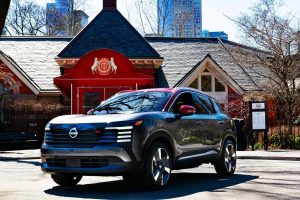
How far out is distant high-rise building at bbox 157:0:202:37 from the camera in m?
53.8

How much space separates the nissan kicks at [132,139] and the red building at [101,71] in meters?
14.2

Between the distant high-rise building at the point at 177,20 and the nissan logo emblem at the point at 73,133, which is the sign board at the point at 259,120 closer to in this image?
the nissan logo emblem at the point at 73,133

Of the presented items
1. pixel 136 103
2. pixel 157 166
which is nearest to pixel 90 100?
pixel 136 103

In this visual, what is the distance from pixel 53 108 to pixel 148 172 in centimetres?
1962

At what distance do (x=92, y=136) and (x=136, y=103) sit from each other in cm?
149

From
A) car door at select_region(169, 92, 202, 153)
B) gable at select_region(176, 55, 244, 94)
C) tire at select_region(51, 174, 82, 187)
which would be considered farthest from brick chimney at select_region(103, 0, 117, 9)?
tire at select_region(51, 174, 82, 187)

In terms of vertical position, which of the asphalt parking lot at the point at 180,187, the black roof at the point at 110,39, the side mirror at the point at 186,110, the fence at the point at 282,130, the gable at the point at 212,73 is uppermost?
the black roof at the point at 110,39

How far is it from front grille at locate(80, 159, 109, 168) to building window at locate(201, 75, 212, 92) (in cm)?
2201

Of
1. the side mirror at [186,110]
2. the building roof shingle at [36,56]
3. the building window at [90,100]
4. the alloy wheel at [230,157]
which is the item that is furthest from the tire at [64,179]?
the building roof shingle at [36,56]

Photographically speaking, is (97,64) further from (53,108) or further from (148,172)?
(148,172)

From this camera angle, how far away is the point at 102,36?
29.7 meters

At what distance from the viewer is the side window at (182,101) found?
9789 mm

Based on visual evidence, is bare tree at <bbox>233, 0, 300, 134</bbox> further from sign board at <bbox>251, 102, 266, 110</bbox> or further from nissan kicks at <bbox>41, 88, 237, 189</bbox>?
nissan kicks at <bbox>41, 88, 237, 189</bbox>

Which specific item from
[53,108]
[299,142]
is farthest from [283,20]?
[53,108]
